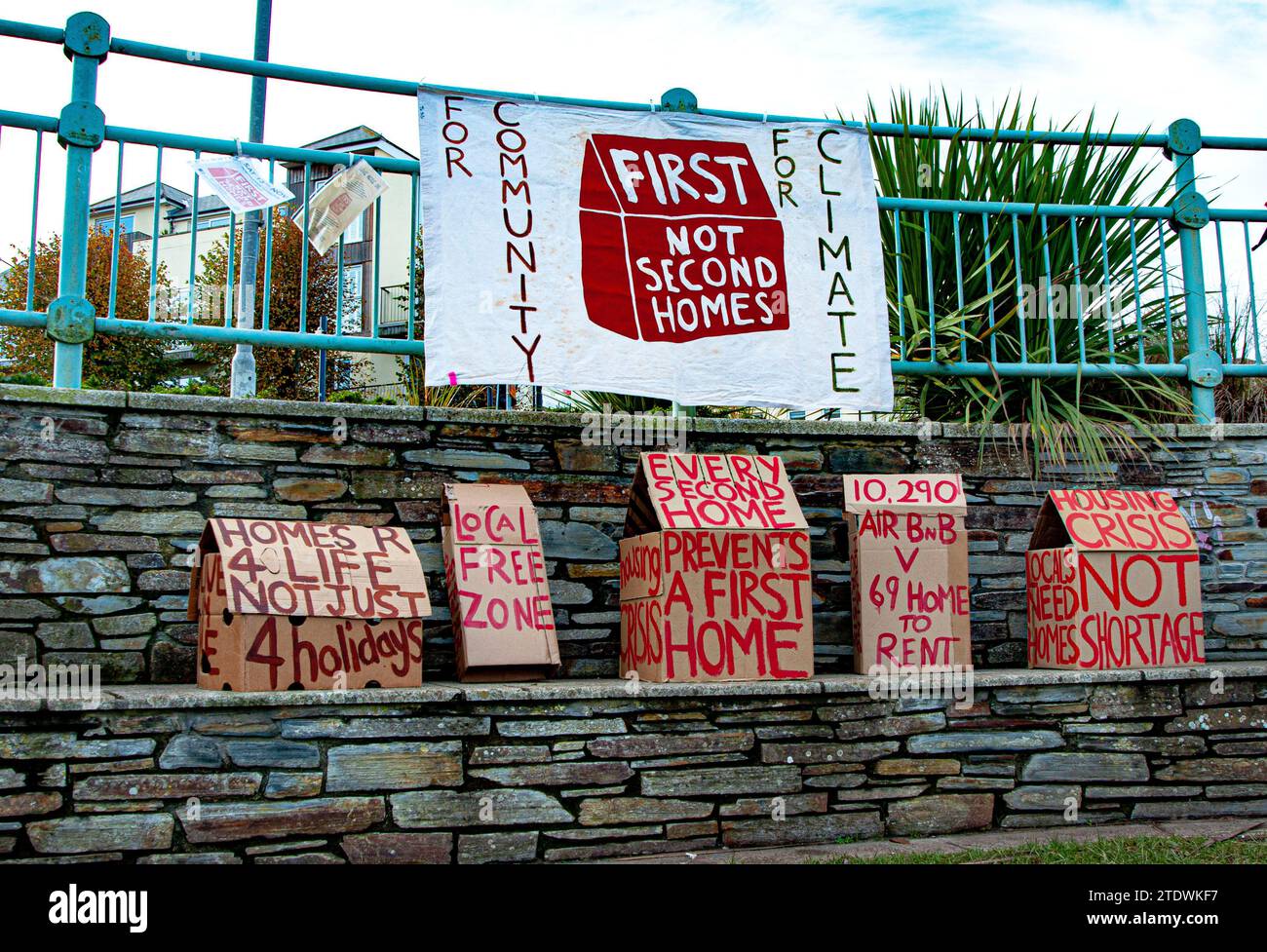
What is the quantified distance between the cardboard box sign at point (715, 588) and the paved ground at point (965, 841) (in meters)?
0.56

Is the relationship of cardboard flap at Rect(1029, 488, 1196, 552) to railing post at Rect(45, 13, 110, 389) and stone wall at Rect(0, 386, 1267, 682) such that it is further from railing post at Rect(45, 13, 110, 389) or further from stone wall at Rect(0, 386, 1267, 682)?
railing post at Rect(45, 13, 110, 389)

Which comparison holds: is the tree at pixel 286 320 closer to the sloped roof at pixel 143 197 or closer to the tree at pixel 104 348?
the tree at pixel 104 348

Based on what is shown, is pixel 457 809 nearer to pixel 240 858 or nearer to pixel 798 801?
pixel 240 858

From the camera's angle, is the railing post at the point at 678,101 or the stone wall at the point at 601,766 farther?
the railing post at the point at 678,101

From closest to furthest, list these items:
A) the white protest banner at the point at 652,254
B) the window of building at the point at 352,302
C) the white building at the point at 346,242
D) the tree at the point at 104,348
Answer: the white protest banner at the point at 652,254
the tree at the point at 104,348
the white building at the point at 346,242
the window of building at the point at 352,302

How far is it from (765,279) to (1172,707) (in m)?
2.21

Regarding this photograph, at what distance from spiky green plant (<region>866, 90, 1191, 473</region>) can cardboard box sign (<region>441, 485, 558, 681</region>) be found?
75.8 inches

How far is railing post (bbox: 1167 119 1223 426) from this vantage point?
4988mm

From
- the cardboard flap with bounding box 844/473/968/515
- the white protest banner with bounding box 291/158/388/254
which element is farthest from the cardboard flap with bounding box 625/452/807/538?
the white protest banner with bounding box 291/158/388/254

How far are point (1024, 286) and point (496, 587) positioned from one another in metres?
2.75

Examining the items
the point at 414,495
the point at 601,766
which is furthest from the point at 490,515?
the point at 601,766

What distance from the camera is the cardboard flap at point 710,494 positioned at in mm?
3793

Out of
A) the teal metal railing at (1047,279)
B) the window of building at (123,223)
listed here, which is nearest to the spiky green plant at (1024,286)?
the teal metal railing at (1047,279)
